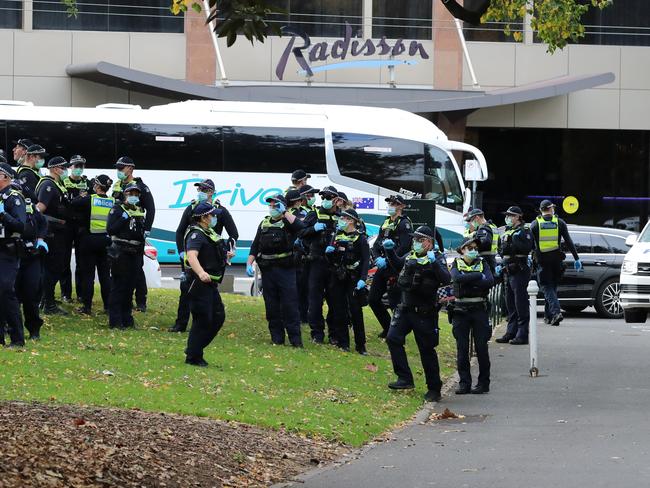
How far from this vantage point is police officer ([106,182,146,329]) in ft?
52.9

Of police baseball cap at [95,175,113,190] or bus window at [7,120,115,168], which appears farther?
bus window at [7,120,115,168]

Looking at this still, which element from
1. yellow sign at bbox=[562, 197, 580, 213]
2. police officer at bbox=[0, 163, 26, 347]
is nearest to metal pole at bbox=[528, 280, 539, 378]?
police officer at bbox=[0, 163, 26, 347]

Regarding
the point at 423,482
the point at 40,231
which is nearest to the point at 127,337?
the point at 40,231

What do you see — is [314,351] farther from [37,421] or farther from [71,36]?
[71,36]

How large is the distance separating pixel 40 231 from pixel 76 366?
246 centimetres

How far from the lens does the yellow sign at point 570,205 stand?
137ft

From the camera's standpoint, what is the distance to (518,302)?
19.1 meters

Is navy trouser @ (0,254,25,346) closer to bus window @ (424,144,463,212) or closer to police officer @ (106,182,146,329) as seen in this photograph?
police officer @ (106,182,146,329)

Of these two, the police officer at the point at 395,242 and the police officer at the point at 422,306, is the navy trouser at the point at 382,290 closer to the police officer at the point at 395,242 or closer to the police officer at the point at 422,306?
the police officer at the point at 395,242

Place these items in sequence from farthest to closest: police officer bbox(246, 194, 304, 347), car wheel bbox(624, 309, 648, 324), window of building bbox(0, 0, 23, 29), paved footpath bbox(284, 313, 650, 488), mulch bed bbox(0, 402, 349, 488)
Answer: window of building bbox(0, 0, 23, 29) → car wheel bbox(624, 309, 648, 324) → police officer bbox(246, 194, 304, 347) → paved footpath bbox(284, 313, 650, 488) → mulch bed bbox(0, 402, 349, 488)

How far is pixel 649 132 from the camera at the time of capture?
41.9 metres

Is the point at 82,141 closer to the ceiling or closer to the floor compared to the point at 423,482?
closer to the ceiling

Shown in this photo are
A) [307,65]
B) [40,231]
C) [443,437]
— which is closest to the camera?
[443,437]

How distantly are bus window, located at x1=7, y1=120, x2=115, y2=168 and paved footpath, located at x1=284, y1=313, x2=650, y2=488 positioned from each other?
1288cm
